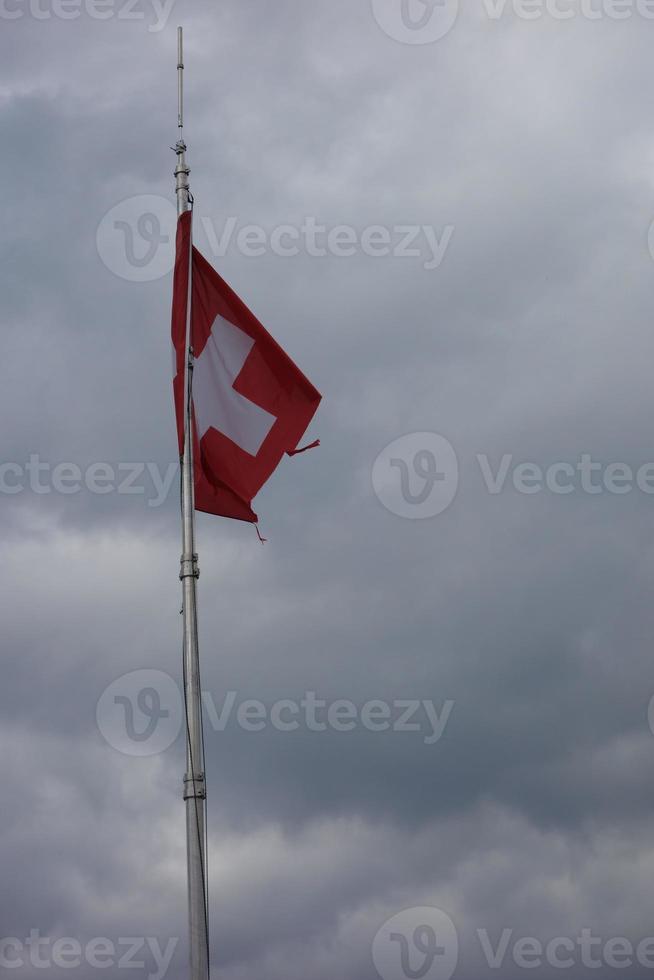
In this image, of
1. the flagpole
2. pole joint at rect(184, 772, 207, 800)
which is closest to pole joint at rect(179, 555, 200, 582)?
the flagpole

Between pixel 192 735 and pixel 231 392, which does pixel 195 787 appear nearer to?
pixel 192 735

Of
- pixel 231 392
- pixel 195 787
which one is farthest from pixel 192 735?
pixel 231 392

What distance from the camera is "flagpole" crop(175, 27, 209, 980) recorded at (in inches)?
1072

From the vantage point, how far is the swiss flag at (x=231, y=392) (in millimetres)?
31625

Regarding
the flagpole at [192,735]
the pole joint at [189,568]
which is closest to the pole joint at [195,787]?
the flagpole at [192,735]

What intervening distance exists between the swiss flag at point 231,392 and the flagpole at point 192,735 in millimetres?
778

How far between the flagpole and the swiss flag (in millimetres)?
778

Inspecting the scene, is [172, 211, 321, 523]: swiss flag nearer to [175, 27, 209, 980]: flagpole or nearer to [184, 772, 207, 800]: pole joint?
[175, 27, 209, 980]: flagpole

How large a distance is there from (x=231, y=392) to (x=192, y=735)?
27.3ft

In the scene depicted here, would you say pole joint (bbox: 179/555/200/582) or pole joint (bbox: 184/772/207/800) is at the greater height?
pole joint (bbox: 179/555/200/582)

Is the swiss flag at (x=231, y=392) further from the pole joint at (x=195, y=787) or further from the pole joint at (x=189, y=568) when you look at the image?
the pole joint at (x=195, y=787)

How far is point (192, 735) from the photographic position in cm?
2812

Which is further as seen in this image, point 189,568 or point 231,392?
point 231,392

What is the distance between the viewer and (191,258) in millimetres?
31719
